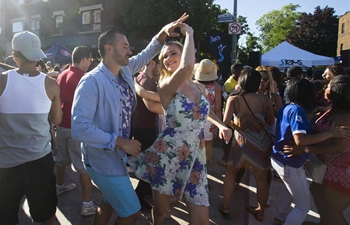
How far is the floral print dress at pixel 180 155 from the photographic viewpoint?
2.33 metres

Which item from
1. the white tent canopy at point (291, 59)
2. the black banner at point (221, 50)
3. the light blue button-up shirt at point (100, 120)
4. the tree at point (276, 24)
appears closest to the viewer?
the light blue button-up shirt at point (100, 120)

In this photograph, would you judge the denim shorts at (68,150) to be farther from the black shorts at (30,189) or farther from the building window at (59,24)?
the building window at (59,24)

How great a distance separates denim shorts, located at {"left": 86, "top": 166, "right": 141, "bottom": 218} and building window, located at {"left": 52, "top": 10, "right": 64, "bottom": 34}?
21928mm

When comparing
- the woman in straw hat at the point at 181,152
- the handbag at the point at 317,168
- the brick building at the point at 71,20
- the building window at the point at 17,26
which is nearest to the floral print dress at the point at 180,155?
the woman in straw hat at the point at 181,152

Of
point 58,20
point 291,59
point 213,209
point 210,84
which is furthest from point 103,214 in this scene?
point 58,20

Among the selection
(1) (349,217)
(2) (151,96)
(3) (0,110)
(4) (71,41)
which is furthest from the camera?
(4) (71,41)

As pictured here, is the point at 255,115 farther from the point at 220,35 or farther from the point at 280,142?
the point at 220,35

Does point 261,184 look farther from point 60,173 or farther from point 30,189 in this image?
point 60,173

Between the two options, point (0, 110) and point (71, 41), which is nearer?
point (0, 110)

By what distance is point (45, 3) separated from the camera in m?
22.2

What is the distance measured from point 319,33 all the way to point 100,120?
42401mm

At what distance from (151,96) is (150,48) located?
0.52 metres

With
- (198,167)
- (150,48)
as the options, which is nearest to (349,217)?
Answer: (198,167)

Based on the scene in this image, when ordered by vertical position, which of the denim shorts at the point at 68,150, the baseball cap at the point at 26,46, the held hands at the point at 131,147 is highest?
the baseball cap at the point at 26,46
